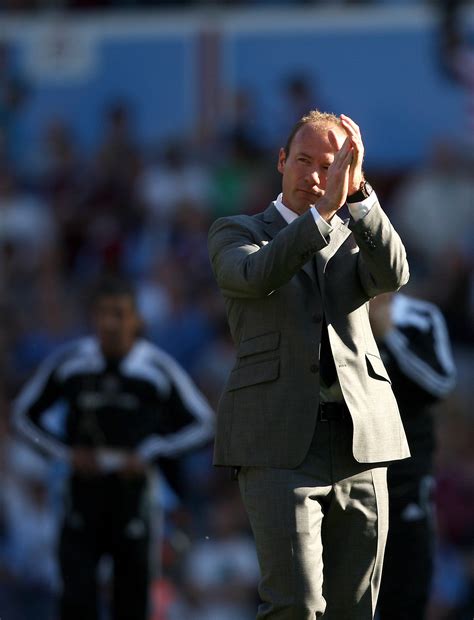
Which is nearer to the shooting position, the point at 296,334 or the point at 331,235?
the point at 296,334

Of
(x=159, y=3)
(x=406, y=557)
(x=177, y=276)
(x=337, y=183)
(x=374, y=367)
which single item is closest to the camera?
(x=337, y=183)

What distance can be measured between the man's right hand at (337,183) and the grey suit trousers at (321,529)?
726 millimetres

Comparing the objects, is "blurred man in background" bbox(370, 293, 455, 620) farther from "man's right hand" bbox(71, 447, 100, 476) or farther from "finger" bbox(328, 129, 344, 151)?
"finger" bbox(328, 129, 344, 151)

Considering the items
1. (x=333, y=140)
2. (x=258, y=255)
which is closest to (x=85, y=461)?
(x=258, y=255)

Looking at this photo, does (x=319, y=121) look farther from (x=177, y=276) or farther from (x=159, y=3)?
(x=159, y=3)

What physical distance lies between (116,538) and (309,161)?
3511mm

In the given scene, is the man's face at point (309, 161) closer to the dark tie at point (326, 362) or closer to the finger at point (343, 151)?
the finger at point (343, 151)

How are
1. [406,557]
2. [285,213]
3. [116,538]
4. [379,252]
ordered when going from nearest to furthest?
[379,252] < [285,213] < [406,557] < [116,538]

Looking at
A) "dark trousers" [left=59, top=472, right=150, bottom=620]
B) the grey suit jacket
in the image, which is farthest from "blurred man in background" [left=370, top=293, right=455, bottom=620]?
the grey suit jacket

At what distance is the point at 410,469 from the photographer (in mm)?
6949

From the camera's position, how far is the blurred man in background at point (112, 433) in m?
7.68

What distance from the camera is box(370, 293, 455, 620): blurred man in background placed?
688 centimetres

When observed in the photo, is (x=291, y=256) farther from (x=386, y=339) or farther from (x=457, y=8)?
(x=457, y=8)

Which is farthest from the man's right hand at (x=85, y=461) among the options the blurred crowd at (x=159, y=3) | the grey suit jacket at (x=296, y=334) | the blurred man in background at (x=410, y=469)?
the blurred crowd at (x=159, y=3)
